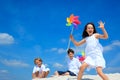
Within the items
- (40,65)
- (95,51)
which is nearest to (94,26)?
(95,51)

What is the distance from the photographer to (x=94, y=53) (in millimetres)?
10164

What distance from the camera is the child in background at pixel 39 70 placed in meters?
14.4

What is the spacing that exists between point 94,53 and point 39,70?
5.11m

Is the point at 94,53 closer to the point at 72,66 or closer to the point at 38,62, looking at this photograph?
the point at 72,66

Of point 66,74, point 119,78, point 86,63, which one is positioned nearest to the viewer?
point 86,63

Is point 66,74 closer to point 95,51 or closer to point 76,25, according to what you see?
point 76,25

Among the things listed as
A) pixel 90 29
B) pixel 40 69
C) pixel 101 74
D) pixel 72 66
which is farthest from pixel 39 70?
pixel 101 74

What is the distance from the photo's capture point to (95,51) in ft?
33.4

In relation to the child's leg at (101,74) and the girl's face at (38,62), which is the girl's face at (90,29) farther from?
the girl's face at (38,62)

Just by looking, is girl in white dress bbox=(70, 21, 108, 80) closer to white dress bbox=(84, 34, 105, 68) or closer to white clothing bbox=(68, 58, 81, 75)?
white dress bbox=(84, 34, 105, 68)

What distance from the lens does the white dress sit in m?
10.1

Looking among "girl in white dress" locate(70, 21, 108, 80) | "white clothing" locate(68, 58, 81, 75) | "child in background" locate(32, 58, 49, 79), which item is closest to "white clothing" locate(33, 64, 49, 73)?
"child in background" locate(32, 58, 49, 79)

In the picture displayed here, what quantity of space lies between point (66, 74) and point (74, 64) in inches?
26.0

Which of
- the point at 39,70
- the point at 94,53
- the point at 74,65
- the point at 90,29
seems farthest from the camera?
the point at 39,70
